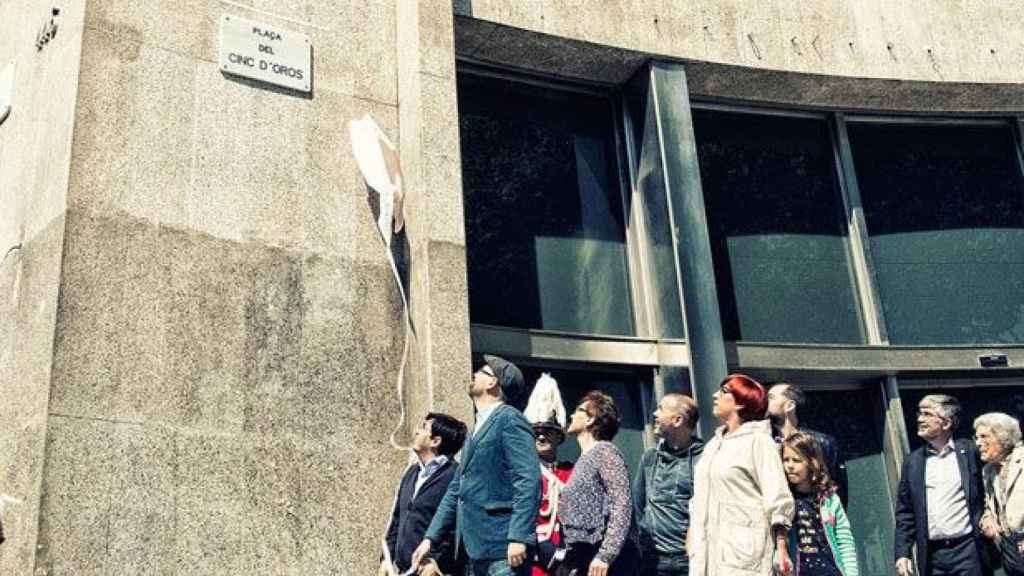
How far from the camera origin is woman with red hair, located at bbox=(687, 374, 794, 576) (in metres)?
5.73

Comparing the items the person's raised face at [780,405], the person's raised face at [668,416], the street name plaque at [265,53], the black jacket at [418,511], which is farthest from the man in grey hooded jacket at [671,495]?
the street name plaque at [265,53]

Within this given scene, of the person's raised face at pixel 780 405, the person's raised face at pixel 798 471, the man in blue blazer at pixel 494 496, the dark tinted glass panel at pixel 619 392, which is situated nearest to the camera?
the man in blue blazer at pixel 494 496

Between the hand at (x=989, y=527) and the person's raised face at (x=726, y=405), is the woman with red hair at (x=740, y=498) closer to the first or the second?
the person's raised face at (x=726, y=405)

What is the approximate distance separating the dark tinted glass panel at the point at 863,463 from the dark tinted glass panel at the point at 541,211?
6.07 feet

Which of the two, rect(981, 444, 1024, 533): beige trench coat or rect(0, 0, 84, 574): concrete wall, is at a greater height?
rect(0, 0, 84, 574): concrete wall

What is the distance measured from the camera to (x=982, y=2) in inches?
432

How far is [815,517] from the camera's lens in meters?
6.32

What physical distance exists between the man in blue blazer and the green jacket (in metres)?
1.39

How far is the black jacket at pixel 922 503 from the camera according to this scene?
23.4ft

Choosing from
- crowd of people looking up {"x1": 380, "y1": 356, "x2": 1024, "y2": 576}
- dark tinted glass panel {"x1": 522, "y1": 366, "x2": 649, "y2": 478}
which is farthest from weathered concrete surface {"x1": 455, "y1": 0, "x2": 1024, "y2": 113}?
crowd of people looking up {"x1": 380, "y1": 356, "x2": 1024, "y2": 576}

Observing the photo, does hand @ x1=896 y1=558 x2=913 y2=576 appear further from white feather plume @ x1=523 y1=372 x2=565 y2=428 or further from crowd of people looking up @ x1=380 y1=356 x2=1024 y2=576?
white feather plume @ x1=523 y1=372 x2=565 y2=428

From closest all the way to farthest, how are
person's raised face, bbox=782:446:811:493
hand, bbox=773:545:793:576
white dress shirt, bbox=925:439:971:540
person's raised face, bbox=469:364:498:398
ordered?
hand, bbox=773:545:793:576 → person's raised face, bbox=782:446:811:493 → person's raised face, bbox=469:364:498:398 → white dress shirt, bbox=925:439:971:540

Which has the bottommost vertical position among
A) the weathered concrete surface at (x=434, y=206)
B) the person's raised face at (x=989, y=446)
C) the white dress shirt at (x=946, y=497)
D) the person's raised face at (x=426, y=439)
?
the white dress shirt at (x=946, y=497)

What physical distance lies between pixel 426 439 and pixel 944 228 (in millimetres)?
5776
